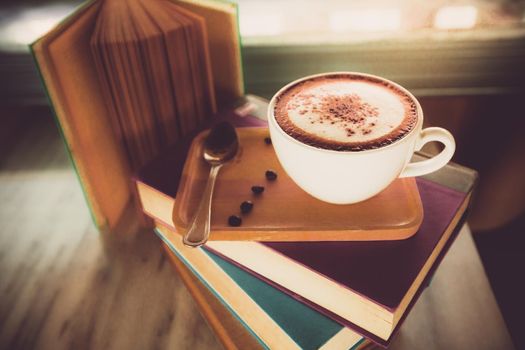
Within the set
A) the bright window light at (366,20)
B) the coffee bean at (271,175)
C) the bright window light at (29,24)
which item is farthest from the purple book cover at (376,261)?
the bright window light at (29,24)

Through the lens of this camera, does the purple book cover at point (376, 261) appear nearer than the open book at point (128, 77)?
Yes

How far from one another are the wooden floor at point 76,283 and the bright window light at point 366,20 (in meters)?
0.56

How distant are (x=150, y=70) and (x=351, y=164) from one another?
1.07ft

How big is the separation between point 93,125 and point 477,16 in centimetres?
78

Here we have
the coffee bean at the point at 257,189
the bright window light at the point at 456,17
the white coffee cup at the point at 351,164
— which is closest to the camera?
the white coffee cup at the point at 351,164

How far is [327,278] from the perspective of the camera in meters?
0.46

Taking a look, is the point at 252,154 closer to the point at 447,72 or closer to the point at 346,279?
the point at 346,279

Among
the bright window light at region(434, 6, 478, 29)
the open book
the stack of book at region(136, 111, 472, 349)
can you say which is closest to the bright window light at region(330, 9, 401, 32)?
the bright window light at region(434, 6, 478, 29)

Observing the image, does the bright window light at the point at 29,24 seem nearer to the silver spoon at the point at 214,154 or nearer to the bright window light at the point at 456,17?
the silver spoon at the point at 214,154

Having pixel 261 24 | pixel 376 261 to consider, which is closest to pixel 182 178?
pixel 376 261

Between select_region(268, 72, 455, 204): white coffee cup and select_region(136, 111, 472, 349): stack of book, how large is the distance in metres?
0.06

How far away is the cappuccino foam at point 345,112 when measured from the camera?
1.50 feet

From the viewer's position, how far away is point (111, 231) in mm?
715

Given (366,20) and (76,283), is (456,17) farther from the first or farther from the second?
(76,283)
